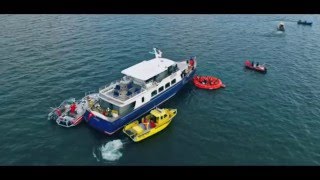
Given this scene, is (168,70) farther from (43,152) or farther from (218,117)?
(43,152)

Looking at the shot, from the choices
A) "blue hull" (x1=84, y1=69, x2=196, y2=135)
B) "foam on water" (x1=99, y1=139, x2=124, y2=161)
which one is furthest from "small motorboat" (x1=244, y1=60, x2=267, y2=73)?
"foam on water" (x1=99, y1=139, x2=124, y2=161)

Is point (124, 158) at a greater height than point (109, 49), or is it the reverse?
point (109, 49)

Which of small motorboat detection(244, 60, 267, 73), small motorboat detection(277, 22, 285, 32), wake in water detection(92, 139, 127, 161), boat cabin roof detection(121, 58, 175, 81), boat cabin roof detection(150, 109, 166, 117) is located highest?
small motorboat detection(277, 22, 285, 32)

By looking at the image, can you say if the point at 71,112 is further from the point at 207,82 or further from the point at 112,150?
the point at 207,82

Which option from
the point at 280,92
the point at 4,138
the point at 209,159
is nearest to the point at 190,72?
the point at 280,92

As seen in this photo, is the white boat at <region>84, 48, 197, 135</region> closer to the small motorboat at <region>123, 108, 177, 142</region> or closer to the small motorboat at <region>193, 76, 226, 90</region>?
the small motorboat at <region>123, 108, 177, 142</region>

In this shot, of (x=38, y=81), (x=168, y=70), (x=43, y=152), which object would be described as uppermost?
(x=168, y=70)
